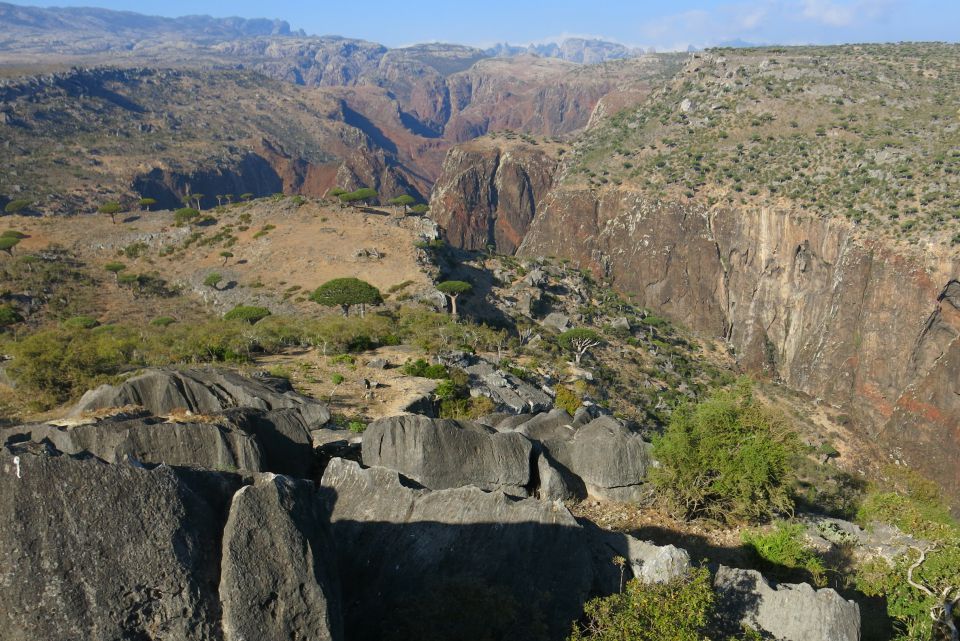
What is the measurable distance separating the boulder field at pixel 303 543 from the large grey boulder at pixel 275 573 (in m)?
0.02

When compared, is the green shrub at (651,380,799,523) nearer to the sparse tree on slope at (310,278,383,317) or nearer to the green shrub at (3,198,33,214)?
the sparse tree on slope at (310,278,383,317)

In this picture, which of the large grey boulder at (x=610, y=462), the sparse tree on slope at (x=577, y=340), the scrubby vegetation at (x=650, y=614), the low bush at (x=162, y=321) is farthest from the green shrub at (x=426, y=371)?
the low bush at (x=162, y=321)

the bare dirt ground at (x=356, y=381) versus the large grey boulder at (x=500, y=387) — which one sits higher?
the bare dirt ground at (x=356, y=381)

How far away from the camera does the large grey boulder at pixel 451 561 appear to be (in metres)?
8.79

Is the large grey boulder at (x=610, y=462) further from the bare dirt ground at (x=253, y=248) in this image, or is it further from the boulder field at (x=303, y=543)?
the bare dirt ground at (x=253, y=248)

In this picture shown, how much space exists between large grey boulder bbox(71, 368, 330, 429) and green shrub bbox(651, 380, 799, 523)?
35.8 feet

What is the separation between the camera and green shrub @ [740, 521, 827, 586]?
14094 millimetres

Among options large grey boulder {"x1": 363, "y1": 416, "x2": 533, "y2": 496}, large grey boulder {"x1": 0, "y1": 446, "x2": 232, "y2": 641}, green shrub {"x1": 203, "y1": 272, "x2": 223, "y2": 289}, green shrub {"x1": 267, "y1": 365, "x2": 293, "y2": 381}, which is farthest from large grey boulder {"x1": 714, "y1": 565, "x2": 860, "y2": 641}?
green shrub {"x1": 203, "y1": 272, "x2": 223, "y2": 289}

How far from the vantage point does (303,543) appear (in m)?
7.55

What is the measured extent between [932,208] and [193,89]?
185013 mm

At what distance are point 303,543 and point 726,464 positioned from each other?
41.7ft

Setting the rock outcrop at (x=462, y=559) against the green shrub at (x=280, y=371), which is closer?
the rock outcrop at (x=462, y=559)

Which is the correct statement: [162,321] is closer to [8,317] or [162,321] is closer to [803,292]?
[8,317]

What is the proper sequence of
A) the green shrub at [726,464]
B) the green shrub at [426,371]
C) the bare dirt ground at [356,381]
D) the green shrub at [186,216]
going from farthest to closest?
the green shrub at [186,216], the green shrub at [426,371], the bare dirt ground at [356,381], the green shrub at [726,464]
